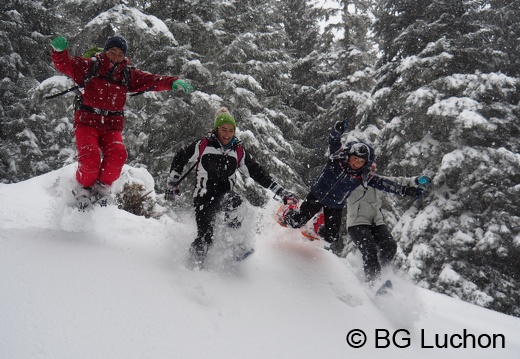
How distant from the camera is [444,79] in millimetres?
11867

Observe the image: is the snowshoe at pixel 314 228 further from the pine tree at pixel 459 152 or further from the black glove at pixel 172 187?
the pine tree at pixel 459 152

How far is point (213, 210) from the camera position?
4531 millimetres

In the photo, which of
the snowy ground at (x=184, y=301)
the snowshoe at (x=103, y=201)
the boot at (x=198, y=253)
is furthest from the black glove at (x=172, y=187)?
the snowshoe at (x=103, y=201)

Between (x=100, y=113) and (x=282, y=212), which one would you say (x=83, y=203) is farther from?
(x=282, y=212)

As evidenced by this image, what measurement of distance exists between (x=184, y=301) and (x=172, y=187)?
5.38ft

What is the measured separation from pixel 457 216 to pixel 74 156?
12.9 m

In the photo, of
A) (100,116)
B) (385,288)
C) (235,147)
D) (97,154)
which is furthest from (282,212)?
(100,116)

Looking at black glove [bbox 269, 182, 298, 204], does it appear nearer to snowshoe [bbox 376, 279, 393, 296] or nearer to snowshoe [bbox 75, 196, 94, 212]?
snowshoe [bbox 376, 279, 393, 296]

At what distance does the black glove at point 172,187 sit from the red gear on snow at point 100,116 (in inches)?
27.2

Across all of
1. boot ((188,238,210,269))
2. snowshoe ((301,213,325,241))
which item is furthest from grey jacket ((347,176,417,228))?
boot ((188,238,210,269))

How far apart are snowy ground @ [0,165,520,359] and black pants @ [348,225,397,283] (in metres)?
0.28

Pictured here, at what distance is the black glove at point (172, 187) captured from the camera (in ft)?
15.1

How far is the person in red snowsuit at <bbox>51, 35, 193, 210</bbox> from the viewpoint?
15.0 ft

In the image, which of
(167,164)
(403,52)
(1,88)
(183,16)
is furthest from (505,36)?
(1,88)
